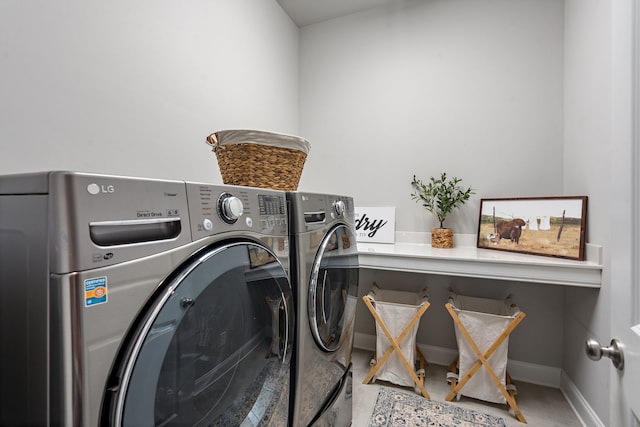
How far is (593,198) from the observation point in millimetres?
1416

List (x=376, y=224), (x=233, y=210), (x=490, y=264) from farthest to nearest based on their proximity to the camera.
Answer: (x=376, y=224)
(x=490, y=264)
(x=233, y=210)

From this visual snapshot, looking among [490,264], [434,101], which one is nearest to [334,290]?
[490,264]

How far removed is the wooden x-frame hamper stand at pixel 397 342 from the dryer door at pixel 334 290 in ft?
1.35

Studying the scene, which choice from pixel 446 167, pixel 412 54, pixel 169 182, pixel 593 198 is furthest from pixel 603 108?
pixel 169 182

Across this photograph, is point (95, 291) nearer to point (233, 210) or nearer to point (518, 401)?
point (233, 210)

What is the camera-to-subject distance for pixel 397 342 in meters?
1.72

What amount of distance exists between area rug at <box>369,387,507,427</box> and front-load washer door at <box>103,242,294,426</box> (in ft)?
2.90

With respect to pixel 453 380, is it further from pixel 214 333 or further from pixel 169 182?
pixel 169 182

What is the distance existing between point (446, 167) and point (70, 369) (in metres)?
2.09

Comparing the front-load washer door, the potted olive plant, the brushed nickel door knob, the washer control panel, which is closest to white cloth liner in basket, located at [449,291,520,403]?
the potted olive plant

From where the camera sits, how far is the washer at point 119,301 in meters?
0.41

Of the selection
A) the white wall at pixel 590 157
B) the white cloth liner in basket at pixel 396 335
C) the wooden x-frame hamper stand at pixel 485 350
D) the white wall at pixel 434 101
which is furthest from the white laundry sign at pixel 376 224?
the white wall at pixel 590 157

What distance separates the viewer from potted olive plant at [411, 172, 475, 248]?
1.92 m

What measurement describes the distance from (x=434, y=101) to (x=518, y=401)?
189 centimetres
